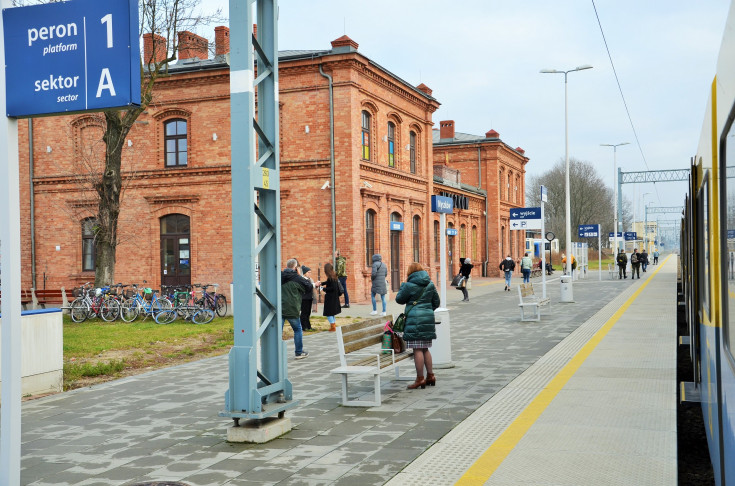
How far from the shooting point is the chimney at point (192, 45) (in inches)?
877

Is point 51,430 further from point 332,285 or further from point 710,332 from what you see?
point 332,285

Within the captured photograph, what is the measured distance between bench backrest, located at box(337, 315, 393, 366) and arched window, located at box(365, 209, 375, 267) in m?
18.0

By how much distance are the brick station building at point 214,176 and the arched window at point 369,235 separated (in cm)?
4

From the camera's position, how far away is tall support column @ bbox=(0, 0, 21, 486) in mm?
4488

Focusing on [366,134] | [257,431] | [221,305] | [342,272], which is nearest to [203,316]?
[221,305]

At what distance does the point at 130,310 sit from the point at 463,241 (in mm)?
26432

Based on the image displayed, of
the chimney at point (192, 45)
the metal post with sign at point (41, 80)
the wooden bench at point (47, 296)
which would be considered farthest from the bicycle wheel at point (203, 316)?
the metal post with sign at point (41, 80)

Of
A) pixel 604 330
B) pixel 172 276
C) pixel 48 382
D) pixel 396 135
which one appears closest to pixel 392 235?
pixel 396 135

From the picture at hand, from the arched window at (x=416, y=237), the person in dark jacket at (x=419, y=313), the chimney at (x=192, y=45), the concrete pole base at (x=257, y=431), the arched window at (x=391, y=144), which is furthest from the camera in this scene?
the arched window at (x=416, y=237)

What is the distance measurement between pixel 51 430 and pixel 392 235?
78.9 ft

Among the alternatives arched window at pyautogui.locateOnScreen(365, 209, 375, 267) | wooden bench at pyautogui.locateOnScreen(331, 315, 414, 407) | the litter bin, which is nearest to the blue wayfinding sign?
arched window at pyautogui.locateOnScreen(365, 209, 375, 267)

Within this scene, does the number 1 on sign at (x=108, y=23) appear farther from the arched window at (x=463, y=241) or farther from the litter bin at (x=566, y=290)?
the arched window at (x=463, y=241)

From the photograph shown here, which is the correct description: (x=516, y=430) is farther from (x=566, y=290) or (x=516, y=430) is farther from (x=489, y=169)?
(x=489, y=169)

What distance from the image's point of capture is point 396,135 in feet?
104
